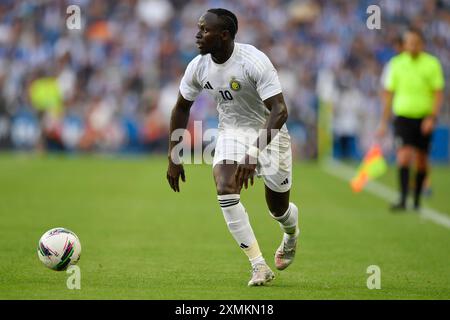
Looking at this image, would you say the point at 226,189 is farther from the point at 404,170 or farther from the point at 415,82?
the point at 415,82

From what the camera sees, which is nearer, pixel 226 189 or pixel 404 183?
pixel 226 189

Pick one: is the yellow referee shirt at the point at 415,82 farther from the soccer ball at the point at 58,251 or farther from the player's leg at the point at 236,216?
the soccer ball at the point at 58,251

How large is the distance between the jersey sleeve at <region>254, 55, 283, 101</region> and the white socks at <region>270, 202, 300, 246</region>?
4.49ft

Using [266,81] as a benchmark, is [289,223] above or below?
below

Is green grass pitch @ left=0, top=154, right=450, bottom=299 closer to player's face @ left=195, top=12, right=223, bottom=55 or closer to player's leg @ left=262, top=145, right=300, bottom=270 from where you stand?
player's leg @ left=262, top=145, right=300, bottom=270

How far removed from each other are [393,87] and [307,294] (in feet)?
27.2

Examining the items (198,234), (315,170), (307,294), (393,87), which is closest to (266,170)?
(307,294)

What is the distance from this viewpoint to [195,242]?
11.2m

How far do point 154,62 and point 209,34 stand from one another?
2278cm

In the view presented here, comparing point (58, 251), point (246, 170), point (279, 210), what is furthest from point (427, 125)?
point (58, 251)

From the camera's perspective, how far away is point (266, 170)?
8.65m

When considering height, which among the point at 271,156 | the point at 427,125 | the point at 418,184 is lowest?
the point at 418,184

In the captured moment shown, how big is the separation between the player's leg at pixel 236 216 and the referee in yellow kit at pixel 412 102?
7235mm
